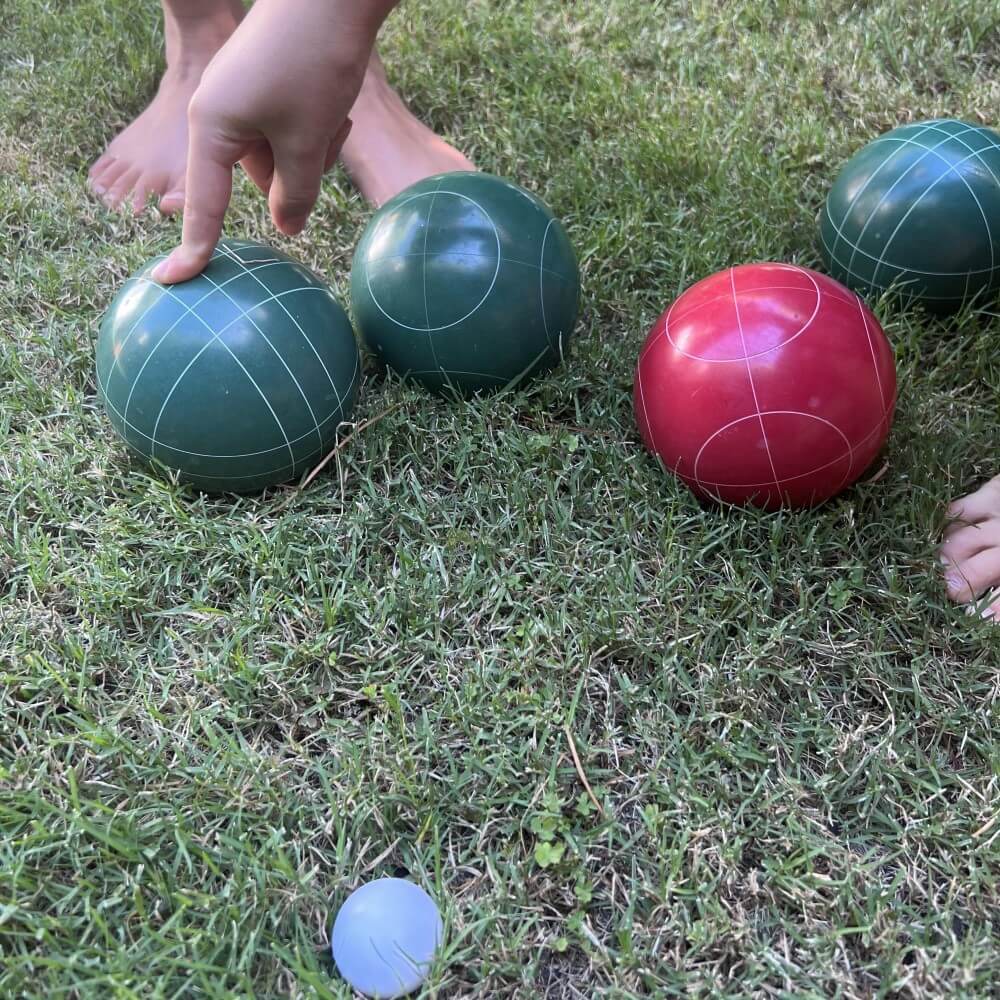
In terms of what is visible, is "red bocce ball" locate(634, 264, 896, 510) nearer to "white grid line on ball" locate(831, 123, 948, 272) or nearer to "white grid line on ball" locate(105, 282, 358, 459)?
"white grid line on ball" locate(831, 123, 948, 272)

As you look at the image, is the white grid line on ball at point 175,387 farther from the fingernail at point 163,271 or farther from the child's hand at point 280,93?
the child's hand at point 280,93

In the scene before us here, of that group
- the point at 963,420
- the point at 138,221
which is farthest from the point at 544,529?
the point at 138,221

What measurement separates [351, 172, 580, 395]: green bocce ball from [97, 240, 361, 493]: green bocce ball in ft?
0.57

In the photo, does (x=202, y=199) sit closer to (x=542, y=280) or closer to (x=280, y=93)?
(x=280, y=93)

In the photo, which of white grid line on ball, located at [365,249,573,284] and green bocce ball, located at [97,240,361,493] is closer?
green bocce ball, located at [97,240,361,493]

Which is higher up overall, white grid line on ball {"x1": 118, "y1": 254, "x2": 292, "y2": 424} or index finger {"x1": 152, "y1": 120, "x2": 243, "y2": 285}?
index finger {"x1": 152, "y1": 120, "x2": 243, "y2": 285}

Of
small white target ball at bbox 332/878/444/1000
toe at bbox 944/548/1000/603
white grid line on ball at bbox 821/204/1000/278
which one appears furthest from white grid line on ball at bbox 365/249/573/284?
small white target ball at bbox 332/878/444/1000

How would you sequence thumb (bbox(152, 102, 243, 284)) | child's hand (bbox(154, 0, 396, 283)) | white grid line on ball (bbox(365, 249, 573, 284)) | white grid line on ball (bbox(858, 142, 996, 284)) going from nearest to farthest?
child's hand (bbox(154, 0, 396, 283))
thumb (bbox(152, 102, 243, 284))
white grid line on ball (bbox(365, 249, 573, 284))
white grid line on ball (bbox(858, 142, 996, 284))

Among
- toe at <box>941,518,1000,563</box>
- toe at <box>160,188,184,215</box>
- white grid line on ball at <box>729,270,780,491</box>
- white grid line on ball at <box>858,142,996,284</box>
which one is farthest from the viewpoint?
toe at <box>160,188,184,215</box>

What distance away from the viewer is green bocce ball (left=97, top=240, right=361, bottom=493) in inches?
73.6

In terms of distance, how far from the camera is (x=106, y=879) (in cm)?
148

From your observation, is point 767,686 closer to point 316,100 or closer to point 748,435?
point 748,435

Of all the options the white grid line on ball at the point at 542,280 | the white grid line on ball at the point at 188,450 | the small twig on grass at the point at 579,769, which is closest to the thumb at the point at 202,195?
the white grid line on ball at the point at 188,450

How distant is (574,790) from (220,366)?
1.06 meters
